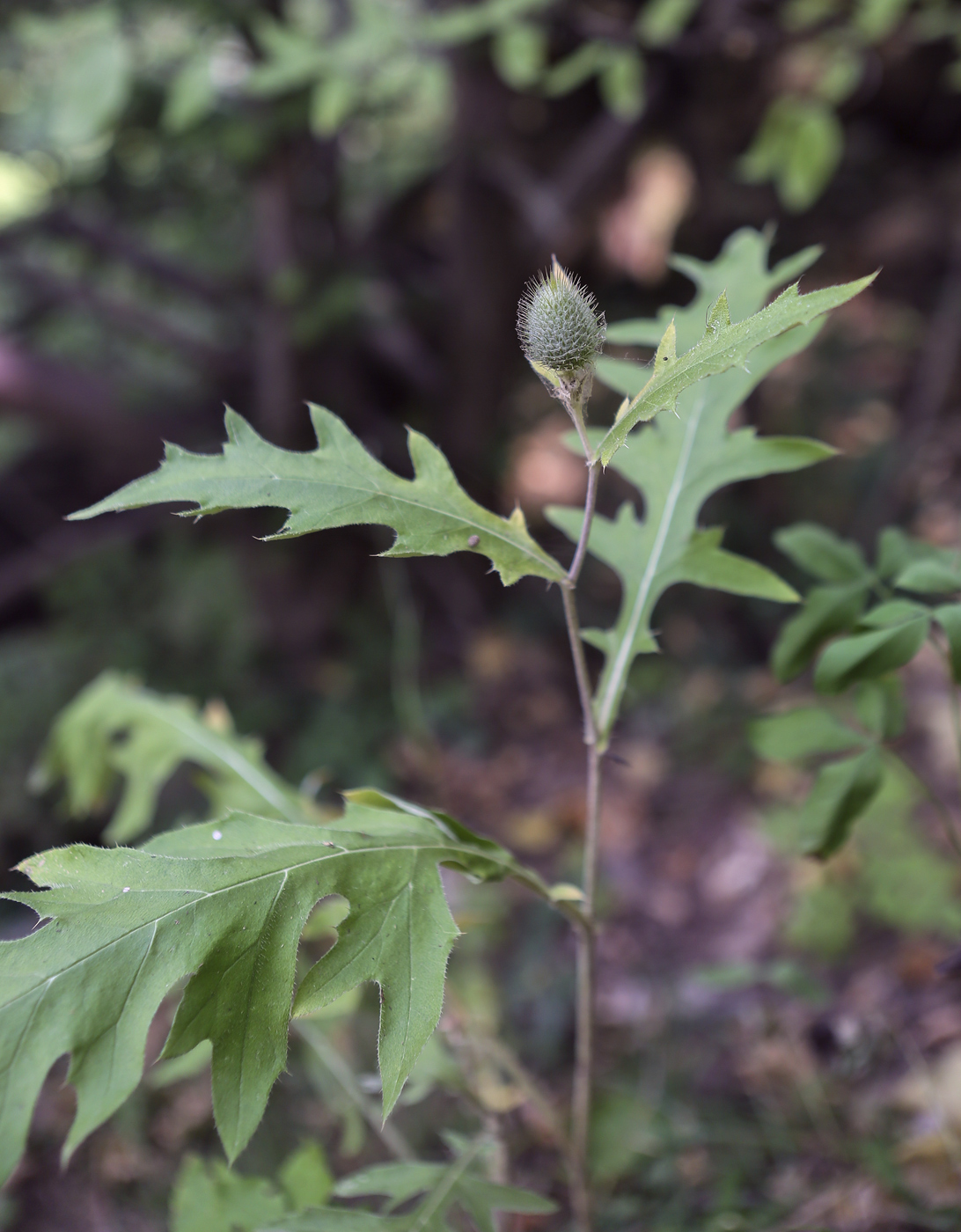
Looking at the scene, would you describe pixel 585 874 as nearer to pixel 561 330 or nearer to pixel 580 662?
pixel 580 662

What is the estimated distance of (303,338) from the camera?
3.27 meters

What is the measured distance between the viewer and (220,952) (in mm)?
777

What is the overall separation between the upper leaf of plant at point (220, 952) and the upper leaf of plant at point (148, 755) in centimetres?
56

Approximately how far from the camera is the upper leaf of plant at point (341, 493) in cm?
79

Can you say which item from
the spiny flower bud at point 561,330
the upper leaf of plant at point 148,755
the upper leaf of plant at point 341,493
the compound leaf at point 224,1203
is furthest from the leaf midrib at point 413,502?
the compound leaf at point 224,1203

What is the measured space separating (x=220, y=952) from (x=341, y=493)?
1.46 ft

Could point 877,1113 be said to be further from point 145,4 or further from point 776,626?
point 145,4

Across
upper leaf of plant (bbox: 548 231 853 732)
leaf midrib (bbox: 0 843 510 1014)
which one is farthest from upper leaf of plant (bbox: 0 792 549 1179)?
upper leaf of plant (bbox: 548 231 853 732)

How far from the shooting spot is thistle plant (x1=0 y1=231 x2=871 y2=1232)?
0.68 metres

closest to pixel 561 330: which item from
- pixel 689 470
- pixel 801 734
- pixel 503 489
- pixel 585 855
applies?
pixel 689 470

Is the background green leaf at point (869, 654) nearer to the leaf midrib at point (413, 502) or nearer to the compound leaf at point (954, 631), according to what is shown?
the compound leaf at point (954, 631)

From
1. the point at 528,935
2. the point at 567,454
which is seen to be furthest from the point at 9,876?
the point at 567,454

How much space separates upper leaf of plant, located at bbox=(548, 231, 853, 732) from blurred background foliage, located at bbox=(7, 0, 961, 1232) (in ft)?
2.24

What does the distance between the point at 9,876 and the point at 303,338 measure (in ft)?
7.43
